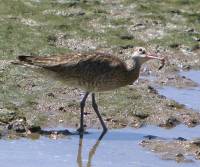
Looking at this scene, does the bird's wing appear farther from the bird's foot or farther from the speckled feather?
the bird's foot

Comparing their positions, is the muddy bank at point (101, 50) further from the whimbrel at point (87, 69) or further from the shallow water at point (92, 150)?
the whimbrel at point (87, 69)

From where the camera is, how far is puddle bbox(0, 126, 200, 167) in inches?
388

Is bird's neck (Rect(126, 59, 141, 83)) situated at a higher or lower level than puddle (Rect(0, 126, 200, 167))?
higher

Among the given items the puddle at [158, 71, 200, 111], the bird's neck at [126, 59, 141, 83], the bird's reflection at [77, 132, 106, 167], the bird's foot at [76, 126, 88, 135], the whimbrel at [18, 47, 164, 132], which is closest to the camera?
the bird's reflection at [77, 132, 106, 167]

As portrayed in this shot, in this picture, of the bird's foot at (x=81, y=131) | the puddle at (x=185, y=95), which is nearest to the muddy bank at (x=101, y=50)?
the puddle at (x=185, y=95)

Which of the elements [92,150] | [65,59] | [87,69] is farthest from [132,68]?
[92,150]

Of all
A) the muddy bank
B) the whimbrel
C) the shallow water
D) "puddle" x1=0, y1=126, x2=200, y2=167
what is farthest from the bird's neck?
"puddle" x1=0, y1=126, x2=200, y2=167

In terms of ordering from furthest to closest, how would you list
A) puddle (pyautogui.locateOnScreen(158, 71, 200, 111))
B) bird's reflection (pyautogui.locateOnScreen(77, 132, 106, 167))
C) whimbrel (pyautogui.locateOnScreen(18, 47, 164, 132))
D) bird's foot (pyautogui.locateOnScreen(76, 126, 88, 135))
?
puddle (pyautogui.locateOnScreen(158, 71, 200, 111))
whimbrel (pyautogui.locateOnScreen(18, 47, 164, 132))
bird's foot (pyautogui.locateOnScreen(76, 126, 88, 135))
bird's reflection (pyautogui.locateOnScreen(77, 132, 106, 167))

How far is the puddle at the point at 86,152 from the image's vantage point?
388 inches

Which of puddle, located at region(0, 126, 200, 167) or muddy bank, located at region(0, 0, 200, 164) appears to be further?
muddy bank, located at region(0, 0, 200, 164)

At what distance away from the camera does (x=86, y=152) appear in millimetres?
10367

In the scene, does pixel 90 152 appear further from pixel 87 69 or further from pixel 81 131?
pixel 87 69

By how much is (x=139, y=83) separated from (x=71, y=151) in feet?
11.1

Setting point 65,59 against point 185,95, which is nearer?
point 65,59
